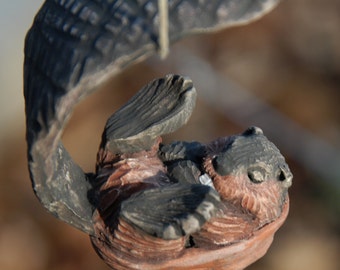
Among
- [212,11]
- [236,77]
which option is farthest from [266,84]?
[212,11]

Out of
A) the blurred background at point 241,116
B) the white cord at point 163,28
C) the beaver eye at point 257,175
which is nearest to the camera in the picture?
the white cord at point 163,28

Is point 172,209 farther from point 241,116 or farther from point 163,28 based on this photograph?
point 241,116

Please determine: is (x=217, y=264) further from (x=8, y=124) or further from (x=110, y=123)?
(x=8, y=124)

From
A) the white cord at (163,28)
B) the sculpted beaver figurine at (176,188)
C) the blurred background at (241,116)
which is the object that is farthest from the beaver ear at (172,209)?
the blurred background at (241,116)

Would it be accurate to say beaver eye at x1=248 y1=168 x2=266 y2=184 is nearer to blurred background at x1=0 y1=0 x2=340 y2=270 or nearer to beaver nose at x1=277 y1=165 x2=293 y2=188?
beaver nose at x1=277 y1=165 x2=293 y2=188

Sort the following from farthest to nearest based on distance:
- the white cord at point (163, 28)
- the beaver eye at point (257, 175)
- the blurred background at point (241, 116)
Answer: the blurred background at point (241, 116) < the beaver eye at point (257, 175) < the white cord at point (163, 28)

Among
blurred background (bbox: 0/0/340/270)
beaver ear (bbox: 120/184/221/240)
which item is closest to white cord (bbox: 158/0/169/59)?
beaver ear (bbox: 120/184/221/240)

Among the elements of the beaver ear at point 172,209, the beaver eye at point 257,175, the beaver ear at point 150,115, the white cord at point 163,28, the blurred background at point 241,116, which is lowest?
the blurred background at point 241,116

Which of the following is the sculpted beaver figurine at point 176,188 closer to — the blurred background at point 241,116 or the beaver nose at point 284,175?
the beaver nose at point 284,175
